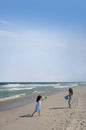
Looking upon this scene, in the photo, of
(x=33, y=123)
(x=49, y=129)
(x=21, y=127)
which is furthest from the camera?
(x=33, y=123)

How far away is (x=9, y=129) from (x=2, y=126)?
1.07m

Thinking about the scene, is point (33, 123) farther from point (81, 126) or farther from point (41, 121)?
point (81, 126)

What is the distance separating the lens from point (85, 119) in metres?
13.4

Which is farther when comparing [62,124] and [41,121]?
[41,121]

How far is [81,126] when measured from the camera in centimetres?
1164

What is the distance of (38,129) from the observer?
11.6m

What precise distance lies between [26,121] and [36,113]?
3045mm

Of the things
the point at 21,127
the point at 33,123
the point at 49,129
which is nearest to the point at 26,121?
the point at 33,123

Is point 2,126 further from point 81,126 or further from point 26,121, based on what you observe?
point 81,126

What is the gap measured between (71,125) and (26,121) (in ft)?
9.35

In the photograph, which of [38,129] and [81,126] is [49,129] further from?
[81,126]

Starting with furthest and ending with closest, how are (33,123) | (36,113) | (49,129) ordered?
1. (36,113)
2. (33,123)
3. (49,129)

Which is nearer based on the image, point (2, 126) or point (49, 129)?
point (49, 129)

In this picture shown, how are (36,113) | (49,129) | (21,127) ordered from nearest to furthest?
1. (49,129)
2. (21,127)
3. (36,113)
